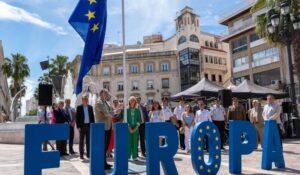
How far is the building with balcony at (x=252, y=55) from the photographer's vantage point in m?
38.5

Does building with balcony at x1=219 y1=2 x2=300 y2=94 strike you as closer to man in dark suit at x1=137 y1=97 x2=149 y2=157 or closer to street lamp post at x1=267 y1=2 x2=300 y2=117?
street lamp post at x1=267 y1=2 x2=300 y2=117

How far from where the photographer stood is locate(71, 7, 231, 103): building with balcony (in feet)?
196

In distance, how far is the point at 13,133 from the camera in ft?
63.7

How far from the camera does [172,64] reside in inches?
2442

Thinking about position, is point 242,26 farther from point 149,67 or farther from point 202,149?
point 202,149

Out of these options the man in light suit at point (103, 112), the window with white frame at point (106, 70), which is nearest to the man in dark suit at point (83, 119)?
the man in light suit at point (103, 112)

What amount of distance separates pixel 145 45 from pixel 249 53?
27888mm

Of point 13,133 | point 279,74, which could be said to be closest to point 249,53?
point 279,74

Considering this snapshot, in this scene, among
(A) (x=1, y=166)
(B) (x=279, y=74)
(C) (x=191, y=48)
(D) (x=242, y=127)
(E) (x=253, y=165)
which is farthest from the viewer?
(C) (x=191, y=48)

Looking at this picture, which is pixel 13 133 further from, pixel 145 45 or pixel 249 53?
pixel 145 45

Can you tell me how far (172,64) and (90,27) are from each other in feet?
175

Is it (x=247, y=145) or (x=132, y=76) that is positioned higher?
(x=132, y=76)

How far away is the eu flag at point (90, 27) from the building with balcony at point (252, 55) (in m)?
30.8

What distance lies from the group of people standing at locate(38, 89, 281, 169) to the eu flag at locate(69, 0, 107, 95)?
86cm
